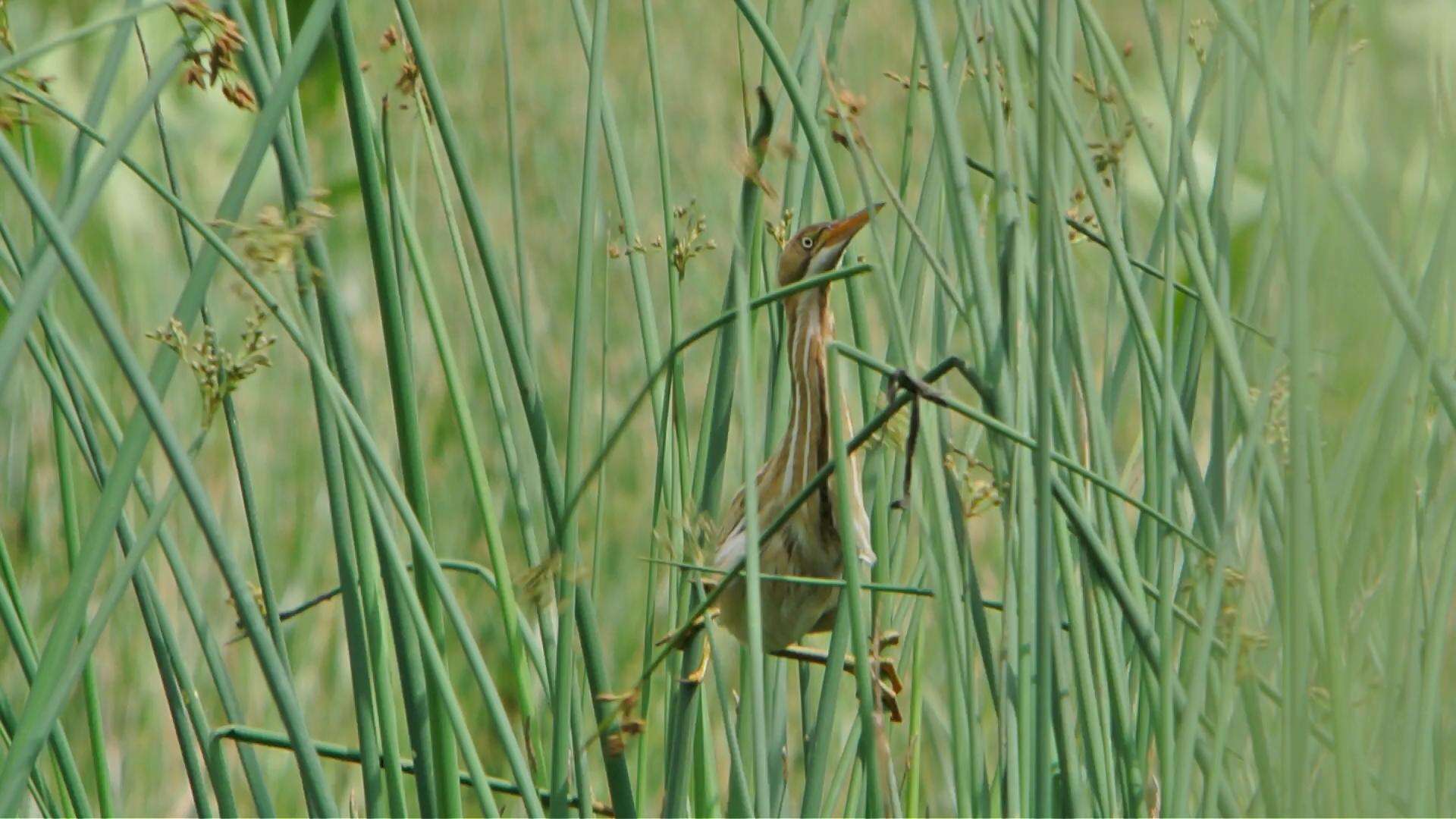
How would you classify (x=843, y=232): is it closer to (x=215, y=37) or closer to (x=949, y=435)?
(x=949, y=435)

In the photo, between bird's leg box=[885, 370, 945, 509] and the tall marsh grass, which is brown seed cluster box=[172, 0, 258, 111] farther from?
bird's leg box=[885, 370, 945, 509]

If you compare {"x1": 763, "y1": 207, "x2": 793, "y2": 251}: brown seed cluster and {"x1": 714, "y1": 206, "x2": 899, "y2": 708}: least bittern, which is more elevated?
{"x1": 763, "y1": 207, "x2": 793, "y2": 251}: brown seed cluster

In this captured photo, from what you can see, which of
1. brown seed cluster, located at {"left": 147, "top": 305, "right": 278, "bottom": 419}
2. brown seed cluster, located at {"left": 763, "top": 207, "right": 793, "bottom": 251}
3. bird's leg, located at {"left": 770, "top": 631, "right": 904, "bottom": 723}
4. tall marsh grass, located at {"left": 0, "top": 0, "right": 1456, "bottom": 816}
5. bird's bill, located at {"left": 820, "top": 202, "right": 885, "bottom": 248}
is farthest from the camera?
bird's bill, located at {"left": 820, "top": 202, "right": 885, "bottom": 248}

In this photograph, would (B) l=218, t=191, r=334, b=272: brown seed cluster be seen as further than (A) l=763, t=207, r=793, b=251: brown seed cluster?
No

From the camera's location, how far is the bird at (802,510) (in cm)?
149

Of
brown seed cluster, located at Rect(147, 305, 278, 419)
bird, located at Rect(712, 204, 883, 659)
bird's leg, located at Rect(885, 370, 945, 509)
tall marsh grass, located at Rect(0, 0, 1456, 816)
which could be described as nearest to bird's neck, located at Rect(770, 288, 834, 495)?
bird, located at Rect(712, 204, 883, 659)

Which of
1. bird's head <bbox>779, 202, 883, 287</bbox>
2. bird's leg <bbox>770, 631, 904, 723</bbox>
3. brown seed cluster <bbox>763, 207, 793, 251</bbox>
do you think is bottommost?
bird's leg <bbox>770, 631, 904, 723</bbox>

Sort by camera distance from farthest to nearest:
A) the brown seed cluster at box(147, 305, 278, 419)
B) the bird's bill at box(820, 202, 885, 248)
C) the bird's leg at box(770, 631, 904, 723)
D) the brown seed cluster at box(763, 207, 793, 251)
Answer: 1. the bird's bill at box(820, 202, 885, 248)
2. the bird's leg at box(770, 631, 904, 723)
3. the brown seed cluster at box(763, 207, 793, 251)
4. the brown seed cluster at box(147, 305, 278, 419)

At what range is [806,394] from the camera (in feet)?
5.12

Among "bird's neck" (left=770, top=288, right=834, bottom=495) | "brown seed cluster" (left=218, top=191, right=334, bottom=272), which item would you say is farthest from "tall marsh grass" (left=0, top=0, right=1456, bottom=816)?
"bird's neck" (left=770, top=288, right=834, bottom=495)

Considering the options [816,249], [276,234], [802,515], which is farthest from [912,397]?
[816,249]

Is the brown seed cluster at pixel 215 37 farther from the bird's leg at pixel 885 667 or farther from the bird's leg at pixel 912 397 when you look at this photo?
the bird's leg at pixel 885 667

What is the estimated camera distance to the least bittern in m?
1.49

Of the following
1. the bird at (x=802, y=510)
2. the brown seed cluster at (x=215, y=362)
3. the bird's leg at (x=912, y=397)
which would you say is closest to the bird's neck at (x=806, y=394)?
the bird at (x=802, y=510)
